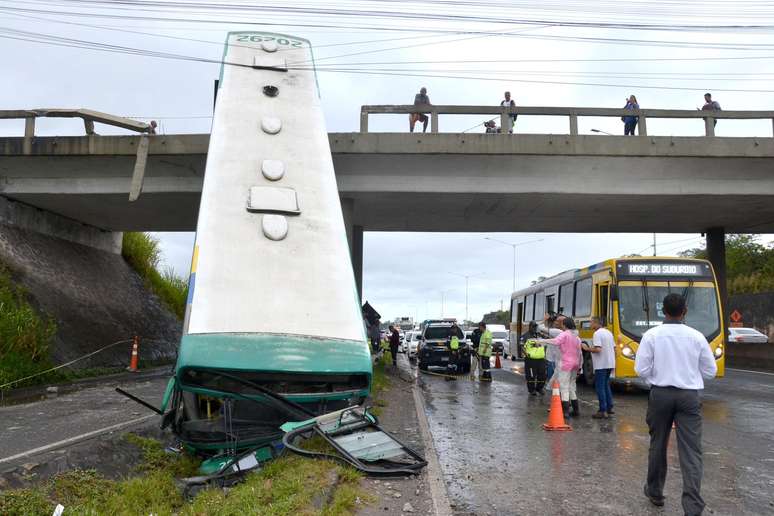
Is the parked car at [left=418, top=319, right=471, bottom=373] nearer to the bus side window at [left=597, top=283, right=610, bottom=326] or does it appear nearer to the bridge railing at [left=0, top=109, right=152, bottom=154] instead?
the bus side window at [left=597, top=283, right=610, bottom=326]

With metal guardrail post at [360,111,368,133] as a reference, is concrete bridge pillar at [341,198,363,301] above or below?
below

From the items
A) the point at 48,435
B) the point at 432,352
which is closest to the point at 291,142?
the point at 48,435

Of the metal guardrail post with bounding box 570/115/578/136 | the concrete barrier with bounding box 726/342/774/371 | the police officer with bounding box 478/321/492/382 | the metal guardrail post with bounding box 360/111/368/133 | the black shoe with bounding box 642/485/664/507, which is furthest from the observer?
the concrete barrier with bounding box 726/342/774/371

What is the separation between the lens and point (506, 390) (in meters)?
15.8

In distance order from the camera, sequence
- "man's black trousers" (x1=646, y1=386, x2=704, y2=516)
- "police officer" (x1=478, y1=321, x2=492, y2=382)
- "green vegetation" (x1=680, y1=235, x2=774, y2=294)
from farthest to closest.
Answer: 1. "green vegetation" (x1=680, y1=235, x2=774, y2=294)
2. "police officer" (x1=478, y1=321, x2=492, y2=382)
3. "man's black trousers" (x1=646, y1=386, x2=704, y2=516)

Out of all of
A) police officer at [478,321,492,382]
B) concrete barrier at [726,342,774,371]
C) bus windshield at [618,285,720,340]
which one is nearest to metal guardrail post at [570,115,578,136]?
bus windshield at [618,285,720,340]

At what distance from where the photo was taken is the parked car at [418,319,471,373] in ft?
70.3

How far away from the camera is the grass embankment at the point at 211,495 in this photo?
5.09m

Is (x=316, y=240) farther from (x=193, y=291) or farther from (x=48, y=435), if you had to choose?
(x=48, y=435)

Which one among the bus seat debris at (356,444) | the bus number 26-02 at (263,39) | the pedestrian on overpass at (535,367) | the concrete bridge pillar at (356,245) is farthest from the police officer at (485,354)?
the bus seat debris at (356,444)

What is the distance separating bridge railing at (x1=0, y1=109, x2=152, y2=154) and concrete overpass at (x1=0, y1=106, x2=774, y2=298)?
11 centimetres

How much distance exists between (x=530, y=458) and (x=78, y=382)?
11.7m

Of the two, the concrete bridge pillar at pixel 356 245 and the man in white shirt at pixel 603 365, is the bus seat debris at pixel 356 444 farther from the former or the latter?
the concrete bridge pillar at pixel 356 245

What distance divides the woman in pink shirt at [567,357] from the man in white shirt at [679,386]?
17.0 feet
